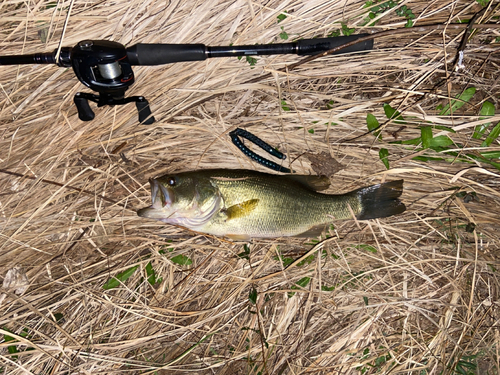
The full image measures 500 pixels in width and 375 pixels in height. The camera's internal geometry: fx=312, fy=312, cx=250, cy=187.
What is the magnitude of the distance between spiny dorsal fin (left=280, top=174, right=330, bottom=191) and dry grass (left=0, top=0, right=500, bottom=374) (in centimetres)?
23

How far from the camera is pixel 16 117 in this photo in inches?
110

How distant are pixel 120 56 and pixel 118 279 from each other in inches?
79.7

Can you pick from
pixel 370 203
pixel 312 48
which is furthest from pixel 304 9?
pixel 370 203

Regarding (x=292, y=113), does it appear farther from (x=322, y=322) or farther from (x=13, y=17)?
(x=13, y=17)

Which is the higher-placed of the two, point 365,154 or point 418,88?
point 418,88

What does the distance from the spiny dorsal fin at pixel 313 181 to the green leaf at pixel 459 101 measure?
1.16m

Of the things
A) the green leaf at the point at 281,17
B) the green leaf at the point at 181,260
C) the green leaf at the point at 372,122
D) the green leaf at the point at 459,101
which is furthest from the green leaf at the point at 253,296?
the green leaf at the point at 281,17

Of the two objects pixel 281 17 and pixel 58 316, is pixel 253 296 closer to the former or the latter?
pixel 58 316

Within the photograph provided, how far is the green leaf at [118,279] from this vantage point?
3.00m

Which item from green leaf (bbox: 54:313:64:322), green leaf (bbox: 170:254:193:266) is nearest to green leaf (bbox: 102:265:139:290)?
green leaf (bbox: 170:254:193:266)

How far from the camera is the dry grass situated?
2.66 meters

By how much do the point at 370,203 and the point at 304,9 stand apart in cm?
175

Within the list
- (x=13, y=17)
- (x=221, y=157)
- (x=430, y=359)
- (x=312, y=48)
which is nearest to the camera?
(x=312, y=48)

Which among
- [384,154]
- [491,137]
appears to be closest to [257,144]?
[384,154]
